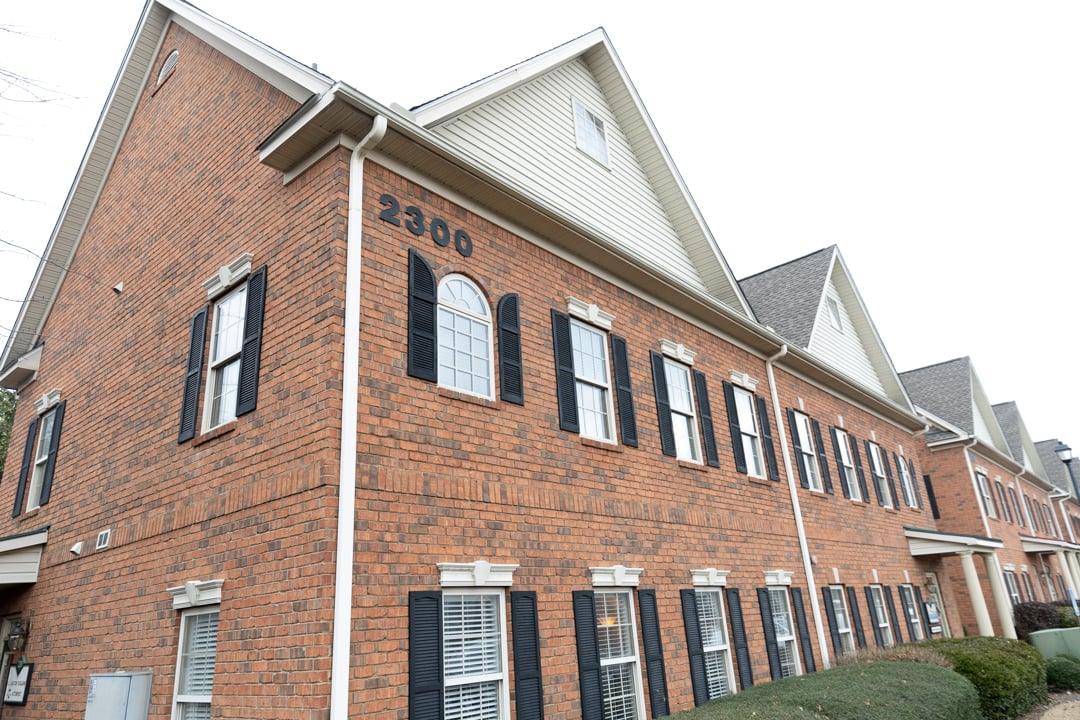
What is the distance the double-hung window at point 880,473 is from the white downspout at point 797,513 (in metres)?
5.79

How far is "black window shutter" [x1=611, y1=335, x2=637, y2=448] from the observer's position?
33.2 feet

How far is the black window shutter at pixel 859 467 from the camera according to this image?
17.6m

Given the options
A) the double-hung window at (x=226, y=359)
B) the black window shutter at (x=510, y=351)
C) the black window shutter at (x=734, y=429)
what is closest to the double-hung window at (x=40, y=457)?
the double-hung window at (x=226, y=359)

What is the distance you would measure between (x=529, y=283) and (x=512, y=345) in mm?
1097

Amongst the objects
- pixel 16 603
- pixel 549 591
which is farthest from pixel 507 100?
pixel 16 603

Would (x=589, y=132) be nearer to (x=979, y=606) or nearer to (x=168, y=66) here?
(x=168, y=66)

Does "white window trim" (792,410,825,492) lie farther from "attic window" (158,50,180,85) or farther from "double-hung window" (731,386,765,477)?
"attic window" (158,50,180,85)

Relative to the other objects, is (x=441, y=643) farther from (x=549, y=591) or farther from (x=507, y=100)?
(x=507, y=100)

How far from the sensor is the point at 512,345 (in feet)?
28.5

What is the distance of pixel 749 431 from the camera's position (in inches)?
536

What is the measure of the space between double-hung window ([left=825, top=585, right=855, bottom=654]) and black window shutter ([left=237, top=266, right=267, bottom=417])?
11.5 m

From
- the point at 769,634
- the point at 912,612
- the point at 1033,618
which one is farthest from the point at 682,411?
the point at 1033,618

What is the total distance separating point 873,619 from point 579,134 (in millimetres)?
11832

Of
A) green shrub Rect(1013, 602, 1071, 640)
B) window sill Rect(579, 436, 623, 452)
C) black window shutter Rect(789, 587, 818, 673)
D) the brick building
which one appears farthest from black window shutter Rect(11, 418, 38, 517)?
green shrub Rect(1013, 602, 1071, 640)
